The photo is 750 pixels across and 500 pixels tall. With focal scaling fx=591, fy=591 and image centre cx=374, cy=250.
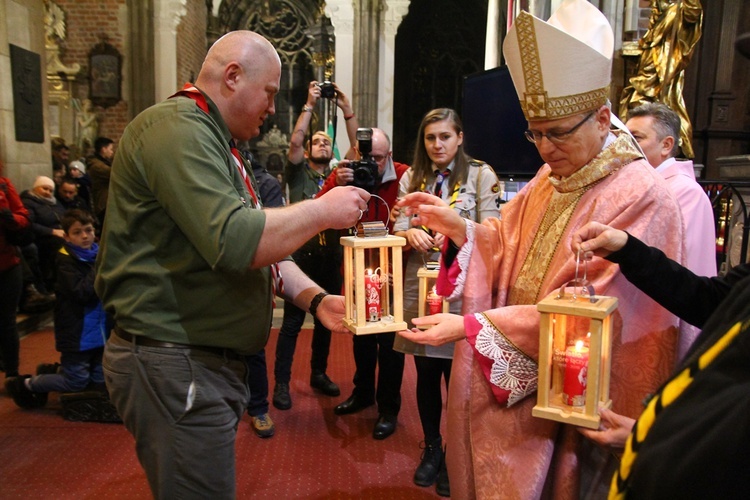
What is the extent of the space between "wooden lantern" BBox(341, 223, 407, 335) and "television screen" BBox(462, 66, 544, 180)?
2.97 meters

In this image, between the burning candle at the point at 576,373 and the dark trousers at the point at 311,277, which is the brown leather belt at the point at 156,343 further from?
the dark trousers at the point at 311,277

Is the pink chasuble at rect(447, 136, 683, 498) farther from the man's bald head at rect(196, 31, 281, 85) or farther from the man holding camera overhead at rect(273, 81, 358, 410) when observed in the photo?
the man holding camera overhead at rect(273, 81, 358, 410)

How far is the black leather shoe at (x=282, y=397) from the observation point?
3924mm

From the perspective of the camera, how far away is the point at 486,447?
1694mm

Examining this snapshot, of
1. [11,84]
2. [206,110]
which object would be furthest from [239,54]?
[11,84]

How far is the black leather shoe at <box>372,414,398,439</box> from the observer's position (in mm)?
3502

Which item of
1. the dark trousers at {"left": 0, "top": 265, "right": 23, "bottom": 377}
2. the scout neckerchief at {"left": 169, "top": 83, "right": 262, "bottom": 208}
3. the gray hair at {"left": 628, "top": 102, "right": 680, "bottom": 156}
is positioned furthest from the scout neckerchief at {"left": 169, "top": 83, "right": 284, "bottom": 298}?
the dark trousers at {"left": 0, "top": 265, "right": 23, "bottom": 377}

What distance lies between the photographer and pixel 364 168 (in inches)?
68.2

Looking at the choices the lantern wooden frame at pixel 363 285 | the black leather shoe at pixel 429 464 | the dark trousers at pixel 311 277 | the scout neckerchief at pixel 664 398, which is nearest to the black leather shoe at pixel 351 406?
the dark trousers at pixel 311 277

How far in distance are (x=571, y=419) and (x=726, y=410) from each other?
0.82 m

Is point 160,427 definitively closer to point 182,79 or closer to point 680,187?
point 680,187

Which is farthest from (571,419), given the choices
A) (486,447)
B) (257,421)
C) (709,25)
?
(709,25)

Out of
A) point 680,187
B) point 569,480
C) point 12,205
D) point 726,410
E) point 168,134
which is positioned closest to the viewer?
point 726,410

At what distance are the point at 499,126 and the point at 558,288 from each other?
3380mm
